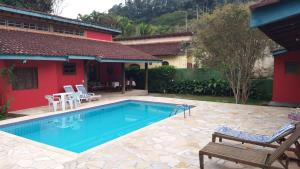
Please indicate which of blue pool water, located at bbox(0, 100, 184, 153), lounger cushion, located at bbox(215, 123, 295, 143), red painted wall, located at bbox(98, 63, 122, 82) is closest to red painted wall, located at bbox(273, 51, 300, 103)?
blue pool water, located at bbox(0, 100, 184, 153)

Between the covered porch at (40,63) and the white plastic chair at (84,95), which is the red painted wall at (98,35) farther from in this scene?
the white plastic chair at (84,95)

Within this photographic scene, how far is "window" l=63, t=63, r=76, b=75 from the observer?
52.8 feet

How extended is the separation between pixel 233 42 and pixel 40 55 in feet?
34.4

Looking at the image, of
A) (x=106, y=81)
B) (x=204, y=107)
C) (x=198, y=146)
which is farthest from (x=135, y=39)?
(x=198, y=146)

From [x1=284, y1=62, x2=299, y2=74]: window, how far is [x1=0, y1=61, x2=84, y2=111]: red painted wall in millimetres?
13564

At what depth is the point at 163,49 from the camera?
2678cm

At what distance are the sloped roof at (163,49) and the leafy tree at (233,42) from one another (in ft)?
30.5

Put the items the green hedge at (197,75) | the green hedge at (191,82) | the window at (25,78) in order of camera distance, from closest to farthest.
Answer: the window at (25,78)
the green hedge at (191,82)
the green hedge at (197,75)

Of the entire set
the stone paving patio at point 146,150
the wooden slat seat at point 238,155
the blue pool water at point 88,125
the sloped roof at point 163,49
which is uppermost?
the sloped roof at point 163,49

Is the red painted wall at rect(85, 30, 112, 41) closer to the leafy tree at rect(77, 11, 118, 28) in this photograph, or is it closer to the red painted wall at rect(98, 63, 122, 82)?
the red painted wall at rect(98, 63, 122, 82)

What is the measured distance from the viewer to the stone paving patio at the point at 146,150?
5.80 m

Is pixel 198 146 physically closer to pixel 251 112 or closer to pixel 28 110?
pixel 251 112

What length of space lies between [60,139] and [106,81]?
14.7 m

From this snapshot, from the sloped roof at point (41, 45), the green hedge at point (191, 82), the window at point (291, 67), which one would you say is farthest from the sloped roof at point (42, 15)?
the window at point (291, 67)
